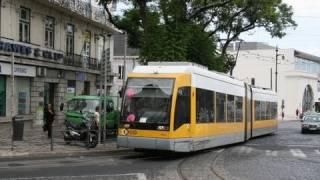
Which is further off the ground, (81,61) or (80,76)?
(81,61)

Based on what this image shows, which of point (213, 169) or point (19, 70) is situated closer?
point (213, 169)

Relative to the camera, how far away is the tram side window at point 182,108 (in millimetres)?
20266

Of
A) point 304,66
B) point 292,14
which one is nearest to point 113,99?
point 292,14

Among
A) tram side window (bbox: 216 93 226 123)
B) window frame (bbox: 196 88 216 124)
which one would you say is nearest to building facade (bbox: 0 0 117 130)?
tram side window (bbox: 216 93 226 123)

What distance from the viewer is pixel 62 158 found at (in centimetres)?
2033

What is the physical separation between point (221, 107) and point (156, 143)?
591 centimetres

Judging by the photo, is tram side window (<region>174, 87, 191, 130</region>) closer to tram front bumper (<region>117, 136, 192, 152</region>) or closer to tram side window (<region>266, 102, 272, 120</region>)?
tram front bumper (<region>117, 136, 192, 152</region>)

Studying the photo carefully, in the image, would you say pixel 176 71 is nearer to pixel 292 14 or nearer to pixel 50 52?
pixel 50 52

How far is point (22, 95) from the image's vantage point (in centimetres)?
3325

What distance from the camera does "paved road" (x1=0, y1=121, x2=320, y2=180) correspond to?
15.7 metres

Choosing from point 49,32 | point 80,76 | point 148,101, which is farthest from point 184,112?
point 80,76

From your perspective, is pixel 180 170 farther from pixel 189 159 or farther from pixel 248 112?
pixel 248 112

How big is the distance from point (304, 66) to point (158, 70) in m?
94.8

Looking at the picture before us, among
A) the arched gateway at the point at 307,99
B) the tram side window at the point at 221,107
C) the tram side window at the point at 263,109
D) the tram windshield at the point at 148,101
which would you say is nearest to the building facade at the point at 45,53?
the tram windshield at the point at 148,101
